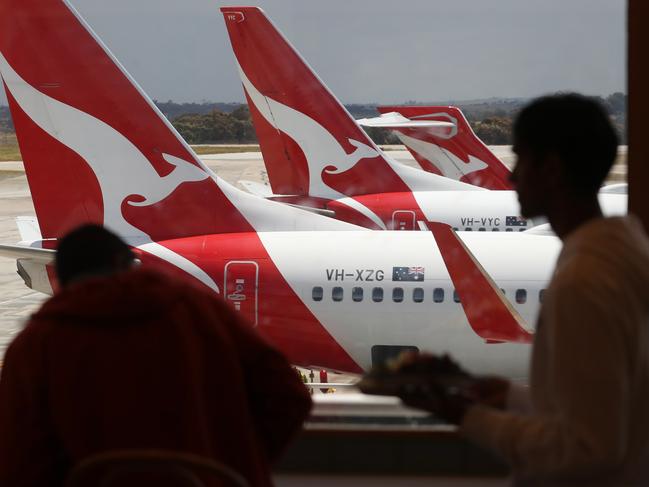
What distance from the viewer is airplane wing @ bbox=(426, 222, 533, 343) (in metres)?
4.30

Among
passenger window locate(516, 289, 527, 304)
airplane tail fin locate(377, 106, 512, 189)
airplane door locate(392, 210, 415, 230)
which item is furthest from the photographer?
airplane tail fin locate(377, 106, 512, 189)

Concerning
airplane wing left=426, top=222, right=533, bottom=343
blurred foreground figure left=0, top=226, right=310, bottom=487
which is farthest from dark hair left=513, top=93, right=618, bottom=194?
airplane wing left=426, top=222, right=533, bottom=343

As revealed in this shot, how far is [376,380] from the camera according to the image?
3.35 ft

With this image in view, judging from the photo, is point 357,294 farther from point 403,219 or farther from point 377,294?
point 403,219

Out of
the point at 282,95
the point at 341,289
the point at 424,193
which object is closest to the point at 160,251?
the point at 341,289

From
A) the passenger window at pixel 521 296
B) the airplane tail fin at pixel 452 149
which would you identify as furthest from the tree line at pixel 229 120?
the airplane tail fin at pixel 452 149

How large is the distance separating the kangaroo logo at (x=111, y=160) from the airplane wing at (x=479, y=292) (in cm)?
121

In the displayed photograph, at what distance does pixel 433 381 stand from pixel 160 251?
409cm

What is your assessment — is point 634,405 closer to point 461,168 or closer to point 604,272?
point 604,272

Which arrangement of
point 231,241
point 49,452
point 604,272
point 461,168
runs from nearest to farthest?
1. point 604,272
2. point 49,452
3. point 231,241
4. point 461,168

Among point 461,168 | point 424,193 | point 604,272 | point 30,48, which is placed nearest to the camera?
point 604,272

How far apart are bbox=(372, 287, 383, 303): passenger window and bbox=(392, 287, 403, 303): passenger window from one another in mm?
63

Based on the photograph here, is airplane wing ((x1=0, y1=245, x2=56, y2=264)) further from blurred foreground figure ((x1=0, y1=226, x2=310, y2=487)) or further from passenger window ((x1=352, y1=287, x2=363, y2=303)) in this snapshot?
blurred foreground figure ((x1=0, y1=226, x2=310, y2=487))

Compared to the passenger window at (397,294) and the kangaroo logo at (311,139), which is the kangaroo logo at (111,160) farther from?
the kangaroo logo at (311,139)
